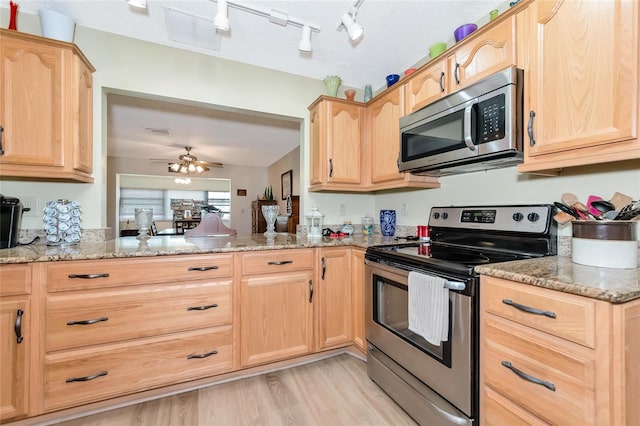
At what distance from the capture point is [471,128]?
4.89ft

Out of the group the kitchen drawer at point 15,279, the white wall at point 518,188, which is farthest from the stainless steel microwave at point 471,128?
the kitchen drawer at point 15,279

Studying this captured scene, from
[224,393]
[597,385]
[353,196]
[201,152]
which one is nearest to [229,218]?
[201,152]

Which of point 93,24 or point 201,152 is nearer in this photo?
point 93,24

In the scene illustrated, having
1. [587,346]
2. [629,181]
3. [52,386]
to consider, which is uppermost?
[629,181]

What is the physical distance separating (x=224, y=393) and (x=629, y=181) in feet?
7.72

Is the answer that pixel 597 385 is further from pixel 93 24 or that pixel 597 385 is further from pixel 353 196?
pixel 93 24

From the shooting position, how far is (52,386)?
1.42 meters

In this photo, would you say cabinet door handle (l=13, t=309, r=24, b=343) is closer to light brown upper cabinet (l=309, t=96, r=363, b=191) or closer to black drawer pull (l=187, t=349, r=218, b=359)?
black drawer pull (l=187, t=349, r=218, b=359)

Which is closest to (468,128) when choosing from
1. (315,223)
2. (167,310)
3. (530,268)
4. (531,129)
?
(531,129)

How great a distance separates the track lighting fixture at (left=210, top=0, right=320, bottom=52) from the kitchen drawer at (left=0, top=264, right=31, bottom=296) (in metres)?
1.62

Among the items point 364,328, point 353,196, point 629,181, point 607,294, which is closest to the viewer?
point 607,294

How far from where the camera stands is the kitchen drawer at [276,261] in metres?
1.83

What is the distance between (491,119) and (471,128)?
0.32 ft

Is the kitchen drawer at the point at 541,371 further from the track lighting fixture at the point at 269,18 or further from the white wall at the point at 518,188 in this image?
the track lighting fixture at the point at 269,18
